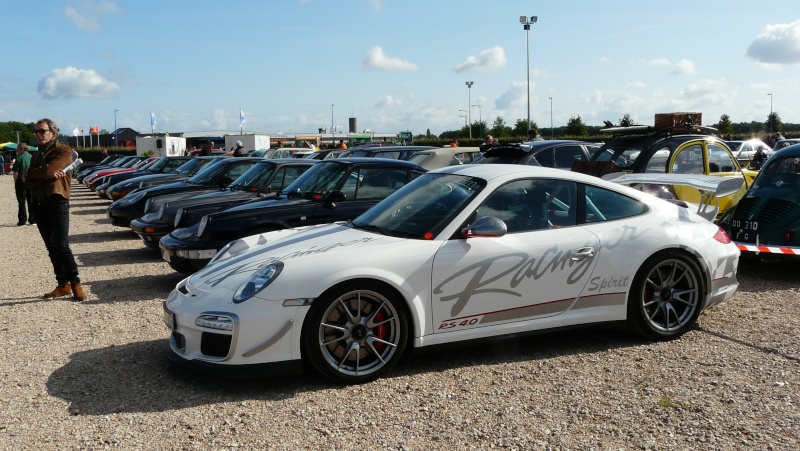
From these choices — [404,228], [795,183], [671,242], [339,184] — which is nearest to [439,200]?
[404,228]

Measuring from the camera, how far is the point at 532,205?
17.5ft

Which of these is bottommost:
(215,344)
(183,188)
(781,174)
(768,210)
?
(215,344)

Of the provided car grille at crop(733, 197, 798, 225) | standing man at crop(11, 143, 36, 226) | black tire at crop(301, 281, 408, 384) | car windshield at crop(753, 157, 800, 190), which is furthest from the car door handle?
standing man at crop(11, 143, 36, 226)

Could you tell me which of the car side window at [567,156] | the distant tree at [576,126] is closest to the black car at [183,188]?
the car side window at [567,156]

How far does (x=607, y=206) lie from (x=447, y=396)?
81.0 inches

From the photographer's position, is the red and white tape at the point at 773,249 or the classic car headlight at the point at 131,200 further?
the classic car headlight at the point at 131,200

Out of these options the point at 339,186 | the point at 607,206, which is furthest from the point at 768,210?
the point at 339,186

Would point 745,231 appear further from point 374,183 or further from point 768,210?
point 374,183

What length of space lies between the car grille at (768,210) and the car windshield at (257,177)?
6.36 meters

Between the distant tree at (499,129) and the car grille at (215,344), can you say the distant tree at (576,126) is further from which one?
the car grille at (215,344)

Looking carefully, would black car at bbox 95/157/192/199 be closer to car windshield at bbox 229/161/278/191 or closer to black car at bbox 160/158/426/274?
car windshield at bbox 229/161/278/191

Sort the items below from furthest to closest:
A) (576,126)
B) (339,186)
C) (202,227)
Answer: (576,126), (339,186), (202,227)

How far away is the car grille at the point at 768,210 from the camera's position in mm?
8234

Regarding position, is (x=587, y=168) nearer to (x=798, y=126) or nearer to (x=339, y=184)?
(x=339, y=184)
